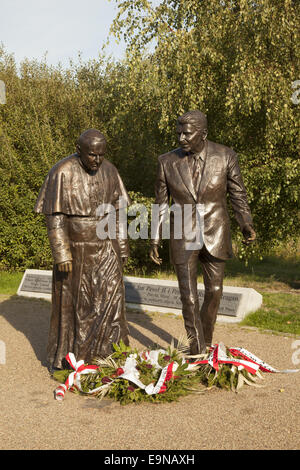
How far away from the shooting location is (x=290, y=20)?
850 cm

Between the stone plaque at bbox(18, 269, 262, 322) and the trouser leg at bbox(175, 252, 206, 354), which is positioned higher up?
the trouser leg at bbox(175, 252, 206, 354)

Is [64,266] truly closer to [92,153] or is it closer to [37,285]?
[92,153]

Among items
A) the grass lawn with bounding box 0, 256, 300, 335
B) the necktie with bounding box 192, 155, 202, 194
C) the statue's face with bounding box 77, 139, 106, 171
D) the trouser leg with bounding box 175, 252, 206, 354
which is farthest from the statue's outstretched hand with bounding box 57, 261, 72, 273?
the grass lawn with bounding box 0, 256, 300, 335

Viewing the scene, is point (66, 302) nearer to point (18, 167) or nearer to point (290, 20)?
point (290, 20)

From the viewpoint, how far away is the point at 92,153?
4746 mm

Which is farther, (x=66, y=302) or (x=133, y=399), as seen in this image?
(x=66, y=302)

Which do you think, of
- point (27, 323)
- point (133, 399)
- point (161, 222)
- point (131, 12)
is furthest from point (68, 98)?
point (133, 399)

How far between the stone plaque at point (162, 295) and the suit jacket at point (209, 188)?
2.40 metres

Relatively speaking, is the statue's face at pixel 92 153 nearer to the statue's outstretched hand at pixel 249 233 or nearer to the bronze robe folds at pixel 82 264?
the bronze robe folds at pixel 82 264

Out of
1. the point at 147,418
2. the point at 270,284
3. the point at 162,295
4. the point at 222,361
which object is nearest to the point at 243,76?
the point at 162,295

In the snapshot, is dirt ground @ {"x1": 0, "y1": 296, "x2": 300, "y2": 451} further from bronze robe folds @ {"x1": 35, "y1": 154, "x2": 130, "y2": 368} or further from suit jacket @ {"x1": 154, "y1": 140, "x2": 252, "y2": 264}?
suit jacket @ {"x1": 154, "y1": 140, "x2": 252, "y2": 264}

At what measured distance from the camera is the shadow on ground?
21.0 feet

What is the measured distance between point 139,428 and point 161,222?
2.01 meters

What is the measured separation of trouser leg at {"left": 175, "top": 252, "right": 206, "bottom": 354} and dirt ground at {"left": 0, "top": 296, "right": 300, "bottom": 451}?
1.63 feet
